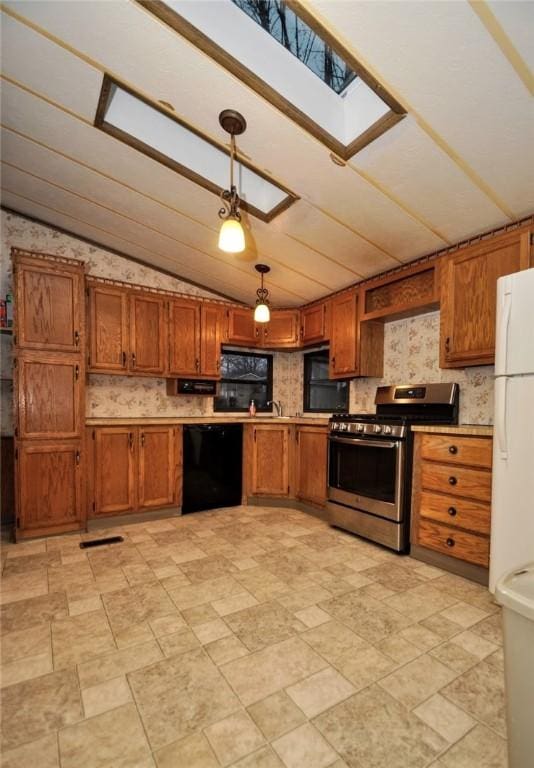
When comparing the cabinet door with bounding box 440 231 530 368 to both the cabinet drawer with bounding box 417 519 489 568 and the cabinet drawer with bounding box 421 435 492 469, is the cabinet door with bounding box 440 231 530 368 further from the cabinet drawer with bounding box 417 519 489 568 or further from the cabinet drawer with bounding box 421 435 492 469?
the cabinet drawer with bounding box 417 519 489 568

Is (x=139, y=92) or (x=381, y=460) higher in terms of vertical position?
(x=139, y=92)

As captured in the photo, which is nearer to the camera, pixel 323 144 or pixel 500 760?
pixel 500 760

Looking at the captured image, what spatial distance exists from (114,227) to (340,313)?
231 cm

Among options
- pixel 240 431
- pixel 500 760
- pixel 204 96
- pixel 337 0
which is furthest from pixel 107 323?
pixel 500 760

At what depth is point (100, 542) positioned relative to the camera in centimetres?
298

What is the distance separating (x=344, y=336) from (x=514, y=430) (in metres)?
2.01

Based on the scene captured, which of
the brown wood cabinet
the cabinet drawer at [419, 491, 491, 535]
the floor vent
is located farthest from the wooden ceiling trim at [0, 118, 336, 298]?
the floor vent

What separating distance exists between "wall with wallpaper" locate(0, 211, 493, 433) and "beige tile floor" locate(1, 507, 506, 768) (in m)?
1.42

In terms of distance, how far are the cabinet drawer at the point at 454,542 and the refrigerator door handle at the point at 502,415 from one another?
678 millimetres

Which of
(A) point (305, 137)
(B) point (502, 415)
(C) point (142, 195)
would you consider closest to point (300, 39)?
(A) point (305, 137)

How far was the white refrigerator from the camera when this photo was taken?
188 centimetres

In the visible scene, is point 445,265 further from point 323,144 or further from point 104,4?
point 104,4

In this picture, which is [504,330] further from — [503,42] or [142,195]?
[142,195]

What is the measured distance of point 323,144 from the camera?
204 centimetres
